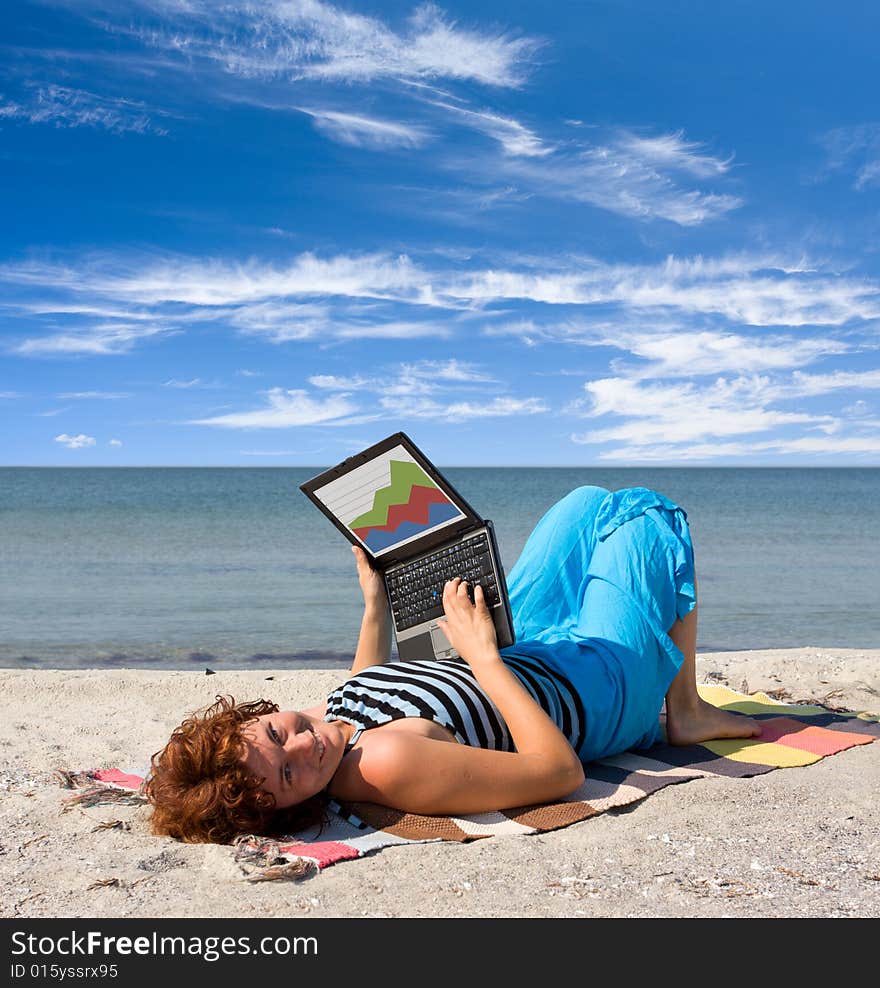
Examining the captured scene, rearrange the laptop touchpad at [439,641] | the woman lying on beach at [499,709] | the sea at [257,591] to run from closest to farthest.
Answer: the woman lying on beach at [499,709]
the laptop touchpad at [439,641]
the sea at [257,591]

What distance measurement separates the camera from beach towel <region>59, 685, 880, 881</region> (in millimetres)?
2795

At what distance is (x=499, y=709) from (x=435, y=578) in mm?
697

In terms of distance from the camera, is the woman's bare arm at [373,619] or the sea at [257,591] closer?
the woman's bare arm at [373,619]

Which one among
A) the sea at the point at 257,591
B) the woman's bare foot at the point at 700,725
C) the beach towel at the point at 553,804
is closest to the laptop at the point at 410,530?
the beach towel at the point at 553,804

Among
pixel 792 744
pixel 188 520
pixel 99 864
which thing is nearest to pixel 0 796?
pixel 99 864

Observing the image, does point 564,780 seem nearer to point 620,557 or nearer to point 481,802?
point 481,802

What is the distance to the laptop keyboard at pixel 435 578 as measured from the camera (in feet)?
11.4

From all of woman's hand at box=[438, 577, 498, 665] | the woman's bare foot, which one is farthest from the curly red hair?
the woman's bare foot

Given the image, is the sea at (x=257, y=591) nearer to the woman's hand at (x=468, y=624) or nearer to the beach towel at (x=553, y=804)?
the beach towel at (x=553, y=804)

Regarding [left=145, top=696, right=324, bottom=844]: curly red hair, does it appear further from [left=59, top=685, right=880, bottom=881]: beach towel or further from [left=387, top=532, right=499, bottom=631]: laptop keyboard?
[left=387, top=532, right=499, bottom=631]: laptop keyboard

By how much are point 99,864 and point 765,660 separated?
479cm

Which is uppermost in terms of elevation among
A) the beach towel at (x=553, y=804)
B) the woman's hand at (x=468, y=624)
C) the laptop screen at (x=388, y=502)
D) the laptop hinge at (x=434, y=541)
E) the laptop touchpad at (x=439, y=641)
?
the laptop screen at (x=388, y=502)

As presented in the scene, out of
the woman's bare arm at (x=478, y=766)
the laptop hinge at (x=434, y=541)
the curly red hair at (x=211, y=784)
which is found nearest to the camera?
the curly red hair at (x=211, y=784)

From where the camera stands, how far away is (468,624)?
10.9 ft
